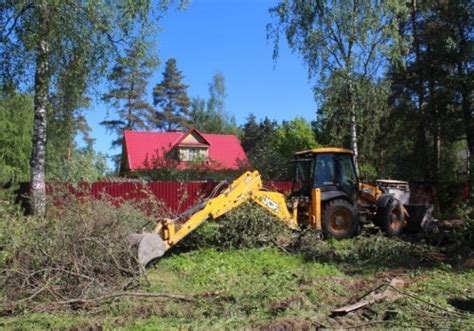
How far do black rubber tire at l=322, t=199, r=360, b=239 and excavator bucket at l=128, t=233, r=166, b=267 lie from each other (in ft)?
14.9

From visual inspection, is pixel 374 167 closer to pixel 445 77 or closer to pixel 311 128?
pixel 445 77

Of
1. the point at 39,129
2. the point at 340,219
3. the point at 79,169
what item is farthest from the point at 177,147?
the point at 340,219

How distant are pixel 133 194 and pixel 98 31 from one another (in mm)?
6131

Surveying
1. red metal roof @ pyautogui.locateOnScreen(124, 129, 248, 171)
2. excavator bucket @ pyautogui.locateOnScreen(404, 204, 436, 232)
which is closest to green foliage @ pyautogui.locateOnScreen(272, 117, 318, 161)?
red metal roof @ pyautogui.locateOnScreen(124, 129, 248, 171)

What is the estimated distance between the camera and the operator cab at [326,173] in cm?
1366

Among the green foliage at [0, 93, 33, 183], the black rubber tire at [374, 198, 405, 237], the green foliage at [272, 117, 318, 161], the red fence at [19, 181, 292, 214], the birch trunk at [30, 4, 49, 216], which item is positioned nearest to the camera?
the black rubber tire at [374, 198, 405, 237]

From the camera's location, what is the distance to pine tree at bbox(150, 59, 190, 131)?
6063 centimetres

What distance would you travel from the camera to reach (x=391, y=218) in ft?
46.9

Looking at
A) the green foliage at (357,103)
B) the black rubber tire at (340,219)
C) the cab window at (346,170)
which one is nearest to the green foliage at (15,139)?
the green foliage at (357,103)

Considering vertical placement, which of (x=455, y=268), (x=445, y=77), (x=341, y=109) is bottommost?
(x=455, y=268)

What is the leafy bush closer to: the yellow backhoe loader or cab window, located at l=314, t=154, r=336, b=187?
the yellow backhoe loader

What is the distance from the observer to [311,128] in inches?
2167

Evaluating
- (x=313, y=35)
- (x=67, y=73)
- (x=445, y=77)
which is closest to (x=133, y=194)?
(x=67, y=73)

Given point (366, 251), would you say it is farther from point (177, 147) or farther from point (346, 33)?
point (177, 147)
